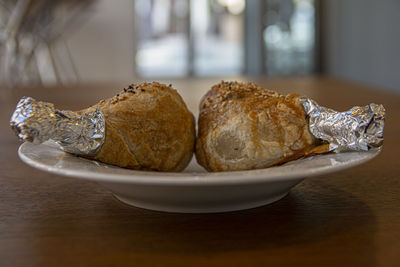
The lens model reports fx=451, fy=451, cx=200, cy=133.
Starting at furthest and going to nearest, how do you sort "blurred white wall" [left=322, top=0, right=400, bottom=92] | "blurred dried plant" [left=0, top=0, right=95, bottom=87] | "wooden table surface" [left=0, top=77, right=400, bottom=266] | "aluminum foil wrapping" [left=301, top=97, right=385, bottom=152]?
1. "blurred white wall" [left=322, top=0, right=400, bottom=92]
2. "blurred dried plant" [left=0, top=0, right=95, bottom=87]
3. "aluminum foil wrapping" [left=301, top=97, right=385, bottom=152]
4. "wooden table surface" [left=0, top=77, right=400, bottom=266]

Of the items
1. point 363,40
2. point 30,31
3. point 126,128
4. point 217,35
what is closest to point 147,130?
point 126,128

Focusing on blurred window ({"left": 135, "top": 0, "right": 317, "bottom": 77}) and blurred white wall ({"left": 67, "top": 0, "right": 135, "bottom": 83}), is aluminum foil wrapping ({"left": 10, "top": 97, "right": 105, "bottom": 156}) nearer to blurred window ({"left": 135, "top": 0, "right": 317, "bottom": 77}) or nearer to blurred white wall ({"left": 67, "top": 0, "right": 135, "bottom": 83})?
blurred white wall ({"left": 67, "top": 0, "right": 135, "bottom": 83})

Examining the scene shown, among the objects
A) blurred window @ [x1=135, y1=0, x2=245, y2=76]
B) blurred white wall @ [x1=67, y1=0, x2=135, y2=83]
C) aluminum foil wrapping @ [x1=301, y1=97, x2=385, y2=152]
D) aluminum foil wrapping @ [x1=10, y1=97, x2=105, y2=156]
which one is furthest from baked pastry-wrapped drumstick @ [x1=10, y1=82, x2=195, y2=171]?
blurred window @ [x1=135, y1=0, x2=245, y2=76]

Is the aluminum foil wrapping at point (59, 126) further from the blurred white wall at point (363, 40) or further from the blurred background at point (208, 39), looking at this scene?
the blurred background at point (208, 39)

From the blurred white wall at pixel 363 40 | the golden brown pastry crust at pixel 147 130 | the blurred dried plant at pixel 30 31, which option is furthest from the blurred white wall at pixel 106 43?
the golden brown pastry crust at pixel 147 130

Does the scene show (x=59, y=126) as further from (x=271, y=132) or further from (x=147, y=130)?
(x=271, y=132)

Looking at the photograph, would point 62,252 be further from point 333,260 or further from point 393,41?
point 393,41
